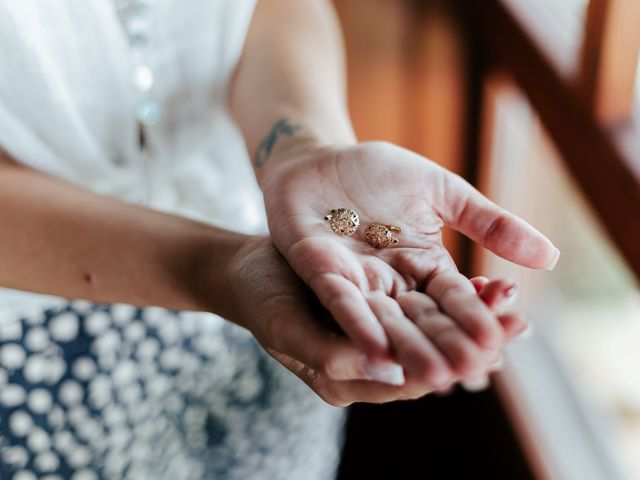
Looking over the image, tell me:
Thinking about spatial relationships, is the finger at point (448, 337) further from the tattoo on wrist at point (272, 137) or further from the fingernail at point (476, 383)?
the tattoo on wrist at point (272, 137)

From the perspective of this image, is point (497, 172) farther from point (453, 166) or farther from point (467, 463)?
point (467, 463)

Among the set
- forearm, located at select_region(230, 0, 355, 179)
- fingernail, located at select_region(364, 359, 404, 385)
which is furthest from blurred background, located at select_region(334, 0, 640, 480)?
fingernail, located at select_region(364, 359, 404, 385)

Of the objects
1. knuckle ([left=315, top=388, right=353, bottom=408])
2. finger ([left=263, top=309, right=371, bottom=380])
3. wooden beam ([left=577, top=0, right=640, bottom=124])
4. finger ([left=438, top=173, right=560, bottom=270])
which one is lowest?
knuckle ([left=315, top=388, right=353, bottom=408])

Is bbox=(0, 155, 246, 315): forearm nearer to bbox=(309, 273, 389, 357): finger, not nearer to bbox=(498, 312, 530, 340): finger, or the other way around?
bbox=(309, 273, 389, 357): finger

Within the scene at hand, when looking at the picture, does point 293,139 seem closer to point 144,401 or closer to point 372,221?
point 372,221

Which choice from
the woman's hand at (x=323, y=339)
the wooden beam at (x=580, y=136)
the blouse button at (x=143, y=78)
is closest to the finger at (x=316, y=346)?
the woman's hand at (x=323, y=339)

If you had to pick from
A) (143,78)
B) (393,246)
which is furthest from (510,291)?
(143,78)

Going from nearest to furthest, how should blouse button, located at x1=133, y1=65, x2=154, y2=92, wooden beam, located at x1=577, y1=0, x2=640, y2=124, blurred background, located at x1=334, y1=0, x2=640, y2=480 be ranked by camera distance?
blouse button, located at x1=133, y1=65, x2=154, y2=92, wooden beam, located at x1=577, y1=0, x2=640, y2=124, blurred background, located at x1=334, y1=0, x2=640, y2=480
